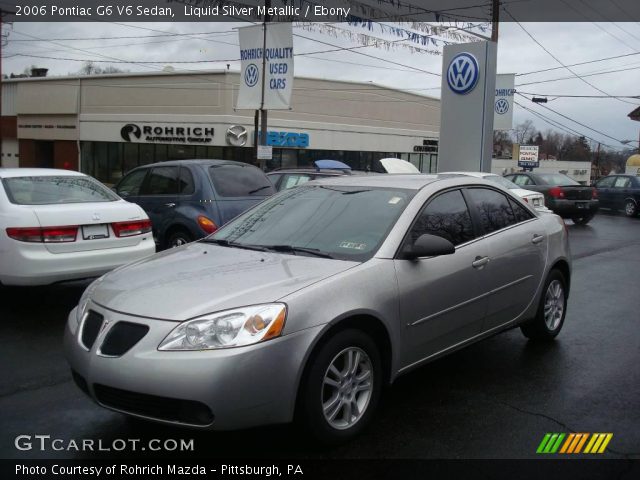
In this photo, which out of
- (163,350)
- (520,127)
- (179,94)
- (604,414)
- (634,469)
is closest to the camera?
(163,350)

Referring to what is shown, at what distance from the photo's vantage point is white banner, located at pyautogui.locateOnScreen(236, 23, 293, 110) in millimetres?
17266

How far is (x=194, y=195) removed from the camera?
29.8 feet

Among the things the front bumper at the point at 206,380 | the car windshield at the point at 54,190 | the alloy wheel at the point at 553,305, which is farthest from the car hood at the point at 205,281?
the car windshield at the point at 54,190

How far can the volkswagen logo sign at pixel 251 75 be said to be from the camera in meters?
18.0

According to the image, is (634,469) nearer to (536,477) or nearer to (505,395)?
(536,477)

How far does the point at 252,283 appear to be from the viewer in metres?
3.60

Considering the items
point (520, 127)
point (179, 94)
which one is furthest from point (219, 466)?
point (520, 127)

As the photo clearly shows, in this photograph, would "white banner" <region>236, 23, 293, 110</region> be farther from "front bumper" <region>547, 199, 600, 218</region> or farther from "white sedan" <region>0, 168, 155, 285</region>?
"white sedan" <region>0, 168, 155, 285</region>

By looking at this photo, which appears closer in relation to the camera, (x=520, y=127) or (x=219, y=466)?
(x=219, y=466)

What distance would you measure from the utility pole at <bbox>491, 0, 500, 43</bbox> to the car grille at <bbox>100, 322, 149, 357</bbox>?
2239cm

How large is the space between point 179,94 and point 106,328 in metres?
35.7

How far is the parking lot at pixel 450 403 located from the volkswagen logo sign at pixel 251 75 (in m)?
12.7

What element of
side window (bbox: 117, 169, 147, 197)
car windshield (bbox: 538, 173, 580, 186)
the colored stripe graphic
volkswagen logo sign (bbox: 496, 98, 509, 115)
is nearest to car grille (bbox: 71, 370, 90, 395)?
the colored stripe graphic

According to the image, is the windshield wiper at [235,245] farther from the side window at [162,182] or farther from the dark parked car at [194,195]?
the side window at [162,182]
